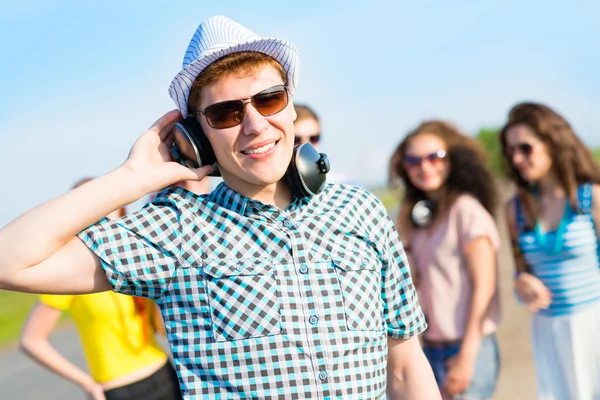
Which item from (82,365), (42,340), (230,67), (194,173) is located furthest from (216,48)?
(82,365)

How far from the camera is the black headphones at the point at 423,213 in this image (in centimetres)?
508

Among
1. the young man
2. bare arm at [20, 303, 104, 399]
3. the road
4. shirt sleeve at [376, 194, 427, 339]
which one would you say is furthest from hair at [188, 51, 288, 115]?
the road

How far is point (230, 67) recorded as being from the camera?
2.24 meters

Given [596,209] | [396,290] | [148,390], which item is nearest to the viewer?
[396,290]

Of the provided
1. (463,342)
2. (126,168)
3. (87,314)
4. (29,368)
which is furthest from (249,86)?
(29,368)

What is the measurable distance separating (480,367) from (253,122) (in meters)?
3.14

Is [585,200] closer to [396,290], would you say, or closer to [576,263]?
[576,263]

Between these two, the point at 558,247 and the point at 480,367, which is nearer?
the point at 558,247

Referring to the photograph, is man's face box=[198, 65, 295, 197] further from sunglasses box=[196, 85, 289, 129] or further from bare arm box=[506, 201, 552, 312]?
bare arm box=[506, 201, 552, 312]

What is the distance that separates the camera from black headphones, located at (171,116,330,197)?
2287 millimetres

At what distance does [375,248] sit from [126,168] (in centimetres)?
83

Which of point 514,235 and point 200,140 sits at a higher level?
point 200,140

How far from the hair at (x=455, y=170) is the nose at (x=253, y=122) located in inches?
118

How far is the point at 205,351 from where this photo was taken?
2121mm
